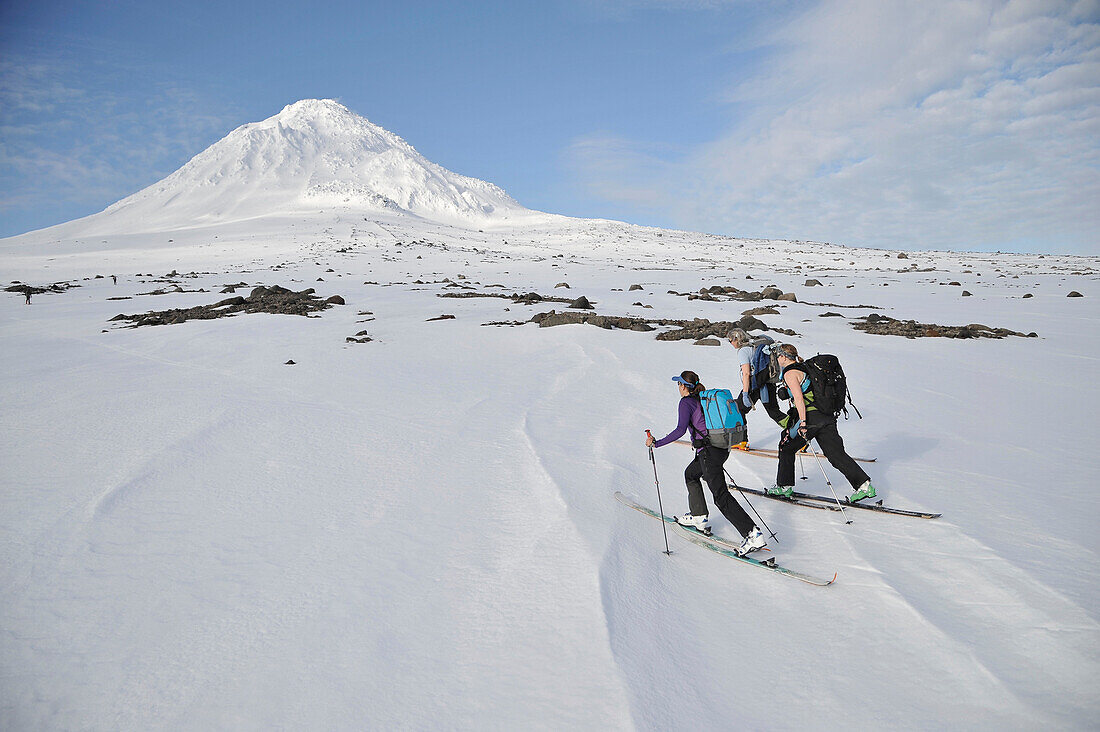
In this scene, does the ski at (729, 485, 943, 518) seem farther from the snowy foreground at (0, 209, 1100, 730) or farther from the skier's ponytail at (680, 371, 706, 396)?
the skier's ponytail at (680, 371, 706, 396)

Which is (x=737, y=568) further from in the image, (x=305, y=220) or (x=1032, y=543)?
(x=305, y=220)

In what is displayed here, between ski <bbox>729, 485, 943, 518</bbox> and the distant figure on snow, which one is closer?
Answer: ski <bbox>729, 485, 943, 518</bbox>

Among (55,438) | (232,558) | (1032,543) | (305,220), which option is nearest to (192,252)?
(305,220)

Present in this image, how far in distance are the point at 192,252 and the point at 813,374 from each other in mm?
52040

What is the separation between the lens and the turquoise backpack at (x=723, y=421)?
175 inches

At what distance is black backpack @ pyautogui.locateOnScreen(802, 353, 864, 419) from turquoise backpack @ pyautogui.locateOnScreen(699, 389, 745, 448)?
142 cm

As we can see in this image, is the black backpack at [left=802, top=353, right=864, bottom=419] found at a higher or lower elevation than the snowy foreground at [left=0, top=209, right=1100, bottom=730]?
higher

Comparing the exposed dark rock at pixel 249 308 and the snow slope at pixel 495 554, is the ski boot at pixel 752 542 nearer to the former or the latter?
the snow slope at pixel 495 554

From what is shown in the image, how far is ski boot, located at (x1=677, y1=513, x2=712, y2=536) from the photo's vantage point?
4.72 meters

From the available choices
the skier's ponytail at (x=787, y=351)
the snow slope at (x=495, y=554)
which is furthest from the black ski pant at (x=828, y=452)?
the skier's ponytail at (x=787, y=351)

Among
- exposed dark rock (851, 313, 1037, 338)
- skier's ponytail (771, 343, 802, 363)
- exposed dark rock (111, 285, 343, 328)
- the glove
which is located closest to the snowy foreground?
the glove

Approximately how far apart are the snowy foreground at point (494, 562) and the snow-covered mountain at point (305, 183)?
85.6 m

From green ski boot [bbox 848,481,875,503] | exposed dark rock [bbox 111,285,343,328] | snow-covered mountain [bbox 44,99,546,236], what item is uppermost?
snow-covered mountain [bbox 44,99,546,236]

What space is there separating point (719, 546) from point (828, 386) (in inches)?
83.4
